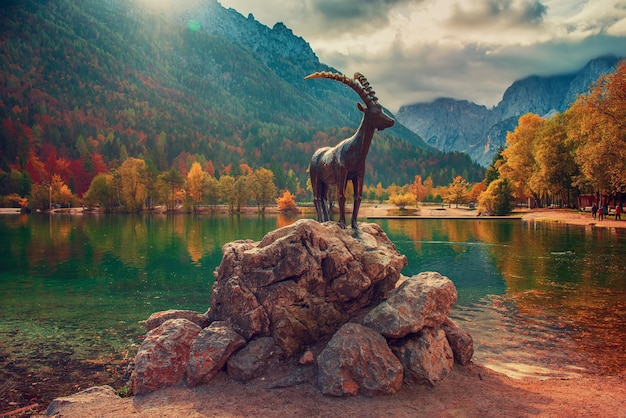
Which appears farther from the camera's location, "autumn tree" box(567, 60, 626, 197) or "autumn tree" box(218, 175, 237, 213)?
"autumn tree" box(218, 175, 237, 213)

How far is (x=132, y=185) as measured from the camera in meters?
101

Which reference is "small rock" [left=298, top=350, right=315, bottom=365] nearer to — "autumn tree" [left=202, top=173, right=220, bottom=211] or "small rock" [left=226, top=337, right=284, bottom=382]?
"small rock" [left=226, top=337, right=284, bottom=382]

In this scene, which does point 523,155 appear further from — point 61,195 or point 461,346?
point 61,195

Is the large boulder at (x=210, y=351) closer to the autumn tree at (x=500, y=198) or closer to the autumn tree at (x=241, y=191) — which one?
the autumn tree at (x=500, y=198)

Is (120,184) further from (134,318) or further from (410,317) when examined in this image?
(410,317)

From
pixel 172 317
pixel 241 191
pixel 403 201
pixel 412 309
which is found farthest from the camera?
pixel 241 191

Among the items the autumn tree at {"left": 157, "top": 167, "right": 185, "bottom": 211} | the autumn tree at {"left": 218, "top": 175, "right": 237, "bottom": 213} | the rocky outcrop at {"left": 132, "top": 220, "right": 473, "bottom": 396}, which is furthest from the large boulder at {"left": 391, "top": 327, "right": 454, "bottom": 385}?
the autumn tree at {"left": 157, "top": 167, "right": 185, "bottom": 211}

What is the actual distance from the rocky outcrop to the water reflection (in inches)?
137

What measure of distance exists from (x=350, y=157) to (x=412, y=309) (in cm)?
499

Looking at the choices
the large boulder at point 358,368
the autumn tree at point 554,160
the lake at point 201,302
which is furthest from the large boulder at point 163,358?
the autumn tree at point 554,160

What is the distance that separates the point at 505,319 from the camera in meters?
15.3

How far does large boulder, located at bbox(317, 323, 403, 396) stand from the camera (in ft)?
25.9

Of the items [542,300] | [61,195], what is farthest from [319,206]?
[61,195]

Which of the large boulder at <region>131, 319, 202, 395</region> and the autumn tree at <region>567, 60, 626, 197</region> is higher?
the autumn tree at <region>567, 60, 626, 197</region>
